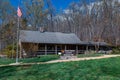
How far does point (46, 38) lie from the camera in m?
41.8

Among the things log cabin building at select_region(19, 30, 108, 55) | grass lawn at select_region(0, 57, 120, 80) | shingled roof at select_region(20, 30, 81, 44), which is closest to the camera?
grass lawn at select_region(0, 57, 120, 80)

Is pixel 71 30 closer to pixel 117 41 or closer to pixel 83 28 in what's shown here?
pixel 83 28

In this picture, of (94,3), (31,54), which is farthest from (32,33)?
(94,3)

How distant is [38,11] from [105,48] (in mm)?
18060

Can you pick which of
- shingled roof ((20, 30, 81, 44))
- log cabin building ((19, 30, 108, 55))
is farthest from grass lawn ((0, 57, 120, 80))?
shingled roof ((20, 30, 81, 44))

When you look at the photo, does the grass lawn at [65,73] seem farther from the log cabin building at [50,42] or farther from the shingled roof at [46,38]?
the shingled roof at [46,38]

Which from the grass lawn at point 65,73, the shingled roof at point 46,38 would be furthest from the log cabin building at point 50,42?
the grass lawn at point 65,73

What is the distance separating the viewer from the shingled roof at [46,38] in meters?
39.3

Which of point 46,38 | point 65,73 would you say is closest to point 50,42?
point 46,38

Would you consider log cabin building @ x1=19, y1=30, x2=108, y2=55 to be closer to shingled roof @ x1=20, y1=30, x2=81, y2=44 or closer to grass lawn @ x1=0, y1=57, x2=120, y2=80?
shingled roof @ x1=20, y1=30, x2=81, y2=44

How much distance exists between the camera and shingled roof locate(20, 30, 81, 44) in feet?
129

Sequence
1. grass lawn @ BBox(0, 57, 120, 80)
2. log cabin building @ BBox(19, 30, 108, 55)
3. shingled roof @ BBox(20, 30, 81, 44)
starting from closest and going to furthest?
grass lawn @ BBox(0, 57, 120, 80) < log cabin building @ BBox(19, 30, 108, 55) < shingled roof @ BBox(20, 30, 81, 44)

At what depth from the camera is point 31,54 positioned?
34.3m

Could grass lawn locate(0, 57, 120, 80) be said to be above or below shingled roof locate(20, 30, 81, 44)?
below
